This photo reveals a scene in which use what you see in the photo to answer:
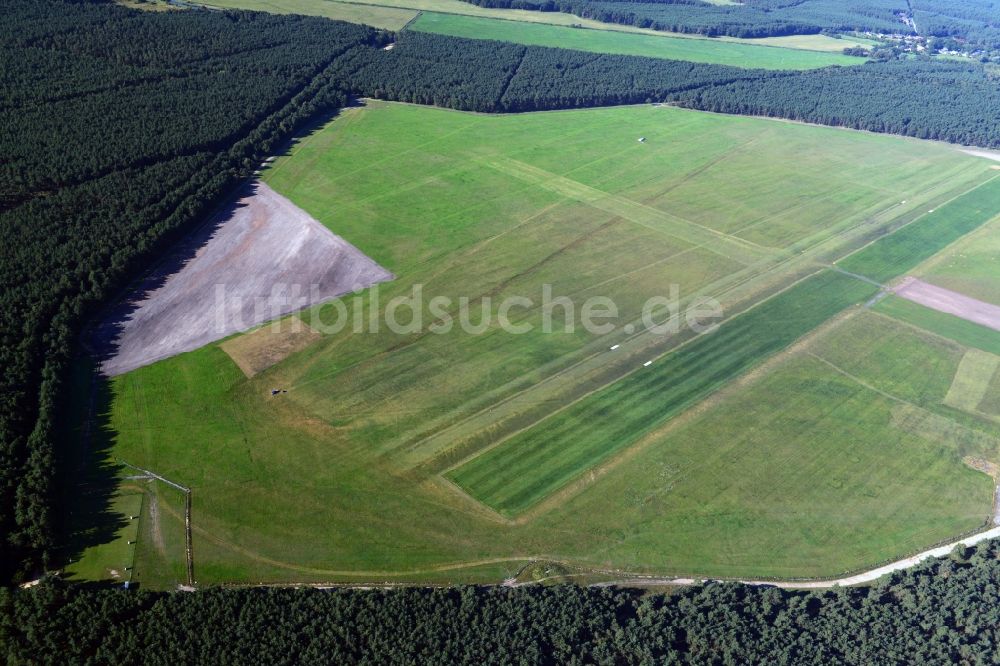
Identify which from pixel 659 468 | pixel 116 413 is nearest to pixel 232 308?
pixel 116 413

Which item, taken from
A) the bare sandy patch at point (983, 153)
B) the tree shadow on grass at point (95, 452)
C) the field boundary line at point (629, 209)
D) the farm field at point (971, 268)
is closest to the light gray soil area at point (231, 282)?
the tree shadow on grass at point (95, 452)

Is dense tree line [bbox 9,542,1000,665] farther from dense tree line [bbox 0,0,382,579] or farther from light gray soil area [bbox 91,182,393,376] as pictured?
light gray soil area [bbox 91,182,393,376]

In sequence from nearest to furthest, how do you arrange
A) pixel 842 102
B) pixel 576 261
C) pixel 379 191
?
pixel 576 261, pixel 379 191, pixel 842 102

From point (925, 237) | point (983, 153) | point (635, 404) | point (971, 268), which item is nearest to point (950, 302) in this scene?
point (971, 268)

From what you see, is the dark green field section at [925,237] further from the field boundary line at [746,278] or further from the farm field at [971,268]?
the field boundary line at [746,278]

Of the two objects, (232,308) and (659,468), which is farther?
(232,308)

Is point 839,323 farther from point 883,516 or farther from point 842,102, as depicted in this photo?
point 842,102
